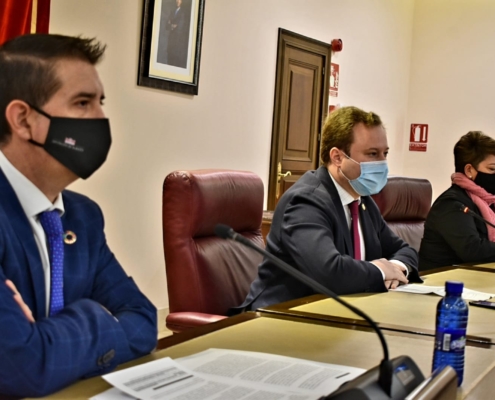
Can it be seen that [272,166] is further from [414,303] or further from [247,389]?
[247,389]

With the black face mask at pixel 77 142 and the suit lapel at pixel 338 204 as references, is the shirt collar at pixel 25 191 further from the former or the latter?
the suit lapel at pixel 338 204

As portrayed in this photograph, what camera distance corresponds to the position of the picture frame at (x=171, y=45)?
4.23 metres

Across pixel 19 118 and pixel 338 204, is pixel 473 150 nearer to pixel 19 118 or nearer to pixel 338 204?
pixel 338 204

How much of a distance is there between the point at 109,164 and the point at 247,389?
2982 mm

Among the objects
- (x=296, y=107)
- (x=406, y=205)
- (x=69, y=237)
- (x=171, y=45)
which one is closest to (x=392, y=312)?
(x=69, y=237)

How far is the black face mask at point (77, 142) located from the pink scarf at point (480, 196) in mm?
2571

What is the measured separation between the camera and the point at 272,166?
5.55 meters

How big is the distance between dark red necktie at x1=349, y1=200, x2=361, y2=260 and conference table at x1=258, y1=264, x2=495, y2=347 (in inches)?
9.5

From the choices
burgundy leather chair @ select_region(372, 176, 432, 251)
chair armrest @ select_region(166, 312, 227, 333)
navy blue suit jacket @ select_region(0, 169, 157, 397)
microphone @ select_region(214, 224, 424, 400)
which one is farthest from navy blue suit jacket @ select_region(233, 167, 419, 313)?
burgundy leather chair @ select_region(372, 176, 432, 251)

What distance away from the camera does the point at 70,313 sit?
129cm

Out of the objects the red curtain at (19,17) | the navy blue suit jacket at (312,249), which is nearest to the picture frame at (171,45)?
the red curtain at (19,17)

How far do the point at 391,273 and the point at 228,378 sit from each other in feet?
4.37

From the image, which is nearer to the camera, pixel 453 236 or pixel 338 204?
pixel 338 204

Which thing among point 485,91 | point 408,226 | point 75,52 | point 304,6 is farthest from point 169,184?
point 485,91
